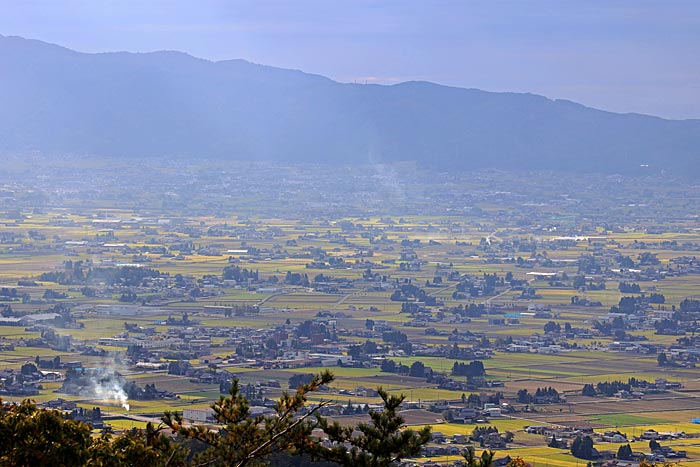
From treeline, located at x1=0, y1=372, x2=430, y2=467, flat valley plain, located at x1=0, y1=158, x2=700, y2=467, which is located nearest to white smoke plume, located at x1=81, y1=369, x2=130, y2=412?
flat valley plain, located at x1=0, y1=158, x2=700, y2=467

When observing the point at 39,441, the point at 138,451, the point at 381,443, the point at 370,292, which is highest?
the point at 381,443

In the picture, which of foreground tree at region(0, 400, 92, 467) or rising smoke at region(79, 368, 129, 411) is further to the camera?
rising smoke at region(79, 368, 129, 411)

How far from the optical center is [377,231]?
102812 millimetres

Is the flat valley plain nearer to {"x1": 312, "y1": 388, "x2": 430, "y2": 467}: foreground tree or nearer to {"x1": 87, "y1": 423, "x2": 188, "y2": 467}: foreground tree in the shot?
{"x1": 87, "y1": 423, "x2": 188, "y2": 467}: foreground tree

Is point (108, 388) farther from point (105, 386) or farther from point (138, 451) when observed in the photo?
point (138, 451)

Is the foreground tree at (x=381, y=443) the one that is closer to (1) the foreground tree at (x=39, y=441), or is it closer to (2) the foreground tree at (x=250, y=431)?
(2) the foreground tree at (x=250, y=431)

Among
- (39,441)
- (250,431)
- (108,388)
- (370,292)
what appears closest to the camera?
(250,431)

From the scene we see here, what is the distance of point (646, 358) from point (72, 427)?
3756 centimetres

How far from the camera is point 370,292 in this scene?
6825 cm

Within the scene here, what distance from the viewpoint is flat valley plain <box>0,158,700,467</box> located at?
129 ft

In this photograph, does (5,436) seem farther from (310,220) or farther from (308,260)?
(310,220)

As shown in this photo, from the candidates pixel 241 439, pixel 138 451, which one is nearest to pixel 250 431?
pixel 241 439

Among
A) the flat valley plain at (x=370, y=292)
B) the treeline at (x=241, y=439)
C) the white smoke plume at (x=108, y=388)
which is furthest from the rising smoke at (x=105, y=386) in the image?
the treeline at (x=241, y=439)

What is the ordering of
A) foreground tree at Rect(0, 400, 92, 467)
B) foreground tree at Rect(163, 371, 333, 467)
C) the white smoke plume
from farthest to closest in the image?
1. the white smoke plume
2. foreground tree at Rect(0, 400, 92, 467)
3. foreground tree at Rect(163, 371, 333, 467)
